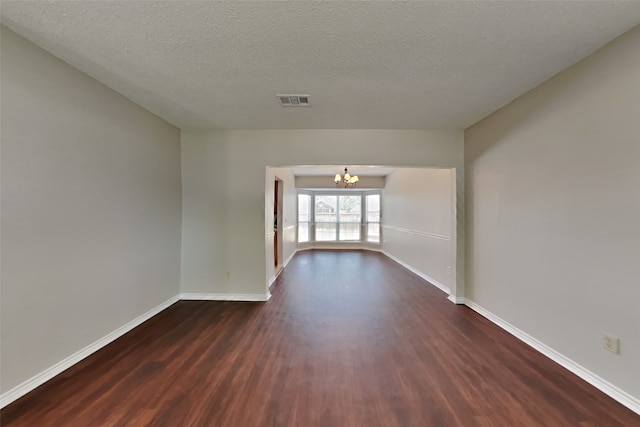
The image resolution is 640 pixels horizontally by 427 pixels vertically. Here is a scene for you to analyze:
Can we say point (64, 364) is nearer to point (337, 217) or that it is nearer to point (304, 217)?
point (304, 217)

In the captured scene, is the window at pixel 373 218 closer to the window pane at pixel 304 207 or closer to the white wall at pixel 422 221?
the white wall at pixel 422 221

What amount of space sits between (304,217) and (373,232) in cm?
241

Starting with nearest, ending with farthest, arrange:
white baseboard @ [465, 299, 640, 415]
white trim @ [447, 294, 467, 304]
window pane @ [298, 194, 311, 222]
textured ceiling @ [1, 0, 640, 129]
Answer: textured ceiling @ [1, 0, 640, 129]
white baseboard @ [465, 299, 640, 415]
white trim @ [447, 294, 467, 304]
window pane @ [298, 194, 311, 222]

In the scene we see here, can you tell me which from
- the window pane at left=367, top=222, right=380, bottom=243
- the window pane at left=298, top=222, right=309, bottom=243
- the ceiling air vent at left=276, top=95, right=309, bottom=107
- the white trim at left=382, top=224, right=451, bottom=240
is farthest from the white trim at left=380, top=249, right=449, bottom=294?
the ceiling air vent at left=276, top=95, right=309, bottom=107

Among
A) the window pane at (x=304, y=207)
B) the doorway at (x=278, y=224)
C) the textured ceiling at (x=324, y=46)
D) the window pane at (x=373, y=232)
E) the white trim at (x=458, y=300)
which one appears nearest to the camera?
the textured ceiling at (x=324, y=46)

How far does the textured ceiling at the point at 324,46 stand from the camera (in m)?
1.56

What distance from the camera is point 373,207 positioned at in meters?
9.11

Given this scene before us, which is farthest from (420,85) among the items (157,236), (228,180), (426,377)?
(157,236)

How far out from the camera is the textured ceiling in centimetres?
156

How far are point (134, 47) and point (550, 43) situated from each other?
2.92m

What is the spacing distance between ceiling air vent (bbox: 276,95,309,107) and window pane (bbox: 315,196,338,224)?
6554 millimetres

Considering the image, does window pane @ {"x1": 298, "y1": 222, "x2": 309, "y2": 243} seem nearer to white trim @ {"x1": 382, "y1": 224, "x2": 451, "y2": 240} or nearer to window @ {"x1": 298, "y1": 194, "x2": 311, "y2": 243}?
window @ {"x1": 298, "y1": 194, "x2": 311, "y2": 243}

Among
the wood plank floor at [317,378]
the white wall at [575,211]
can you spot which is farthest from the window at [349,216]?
the white wall at [575,211]

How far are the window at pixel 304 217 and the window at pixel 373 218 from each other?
2052 mm
